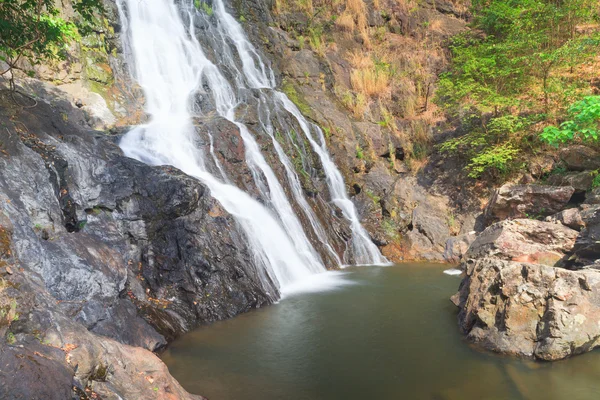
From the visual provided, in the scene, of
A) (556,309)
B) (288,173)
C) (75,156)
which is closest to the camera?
(556,309)

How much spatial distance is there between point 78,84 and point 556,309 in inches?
535

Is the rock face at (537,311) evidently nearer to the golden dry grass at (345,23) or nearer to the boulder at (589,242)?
the boulder at (589,242)

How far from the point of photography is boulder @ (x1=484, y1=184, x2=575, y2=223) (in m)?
10.6

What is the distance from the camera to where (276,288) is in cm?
803

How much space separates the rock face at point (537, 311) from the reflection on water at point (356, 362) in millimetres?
223

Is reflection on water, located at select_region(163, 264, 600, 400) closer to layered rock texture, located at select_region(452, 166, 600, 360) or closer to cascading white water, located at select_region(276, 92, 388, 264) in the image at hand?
layered rock texture, located at select_region(452, 166, 600, 360)

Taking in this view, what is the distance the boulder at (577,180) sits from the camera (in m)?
10.5

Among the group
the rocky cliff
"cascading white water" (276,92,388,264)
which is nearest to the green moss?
the rocky cliff

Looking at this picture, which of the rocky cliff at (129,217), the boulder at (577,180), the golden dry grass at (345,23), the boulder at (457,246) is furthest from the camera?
the golden dry grass at (345,23)

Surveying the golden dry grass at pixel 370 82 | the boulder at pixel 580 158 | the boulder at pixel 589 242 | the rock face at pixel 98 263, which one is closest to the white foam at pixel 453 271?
the boulder at pixel 589 242

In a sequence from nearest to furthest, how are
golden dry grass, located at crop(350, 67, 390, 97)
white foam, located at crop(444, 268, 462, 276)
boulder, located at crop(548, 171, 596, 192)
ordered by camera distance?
white foam, located at crop(444, 268, 462, 276) → boulder, located at crop(548, 171, 596, 192) → golden dry grass, located at crop(350, 67, 390, 97)

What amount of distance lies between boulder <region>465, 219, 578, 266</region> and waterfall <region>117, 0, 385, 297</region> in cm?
378

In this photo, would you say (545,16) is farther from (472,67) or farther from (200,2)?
(200,2)

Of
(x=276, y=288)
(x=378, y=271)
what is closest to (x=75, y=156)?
(x=276, y=288)
